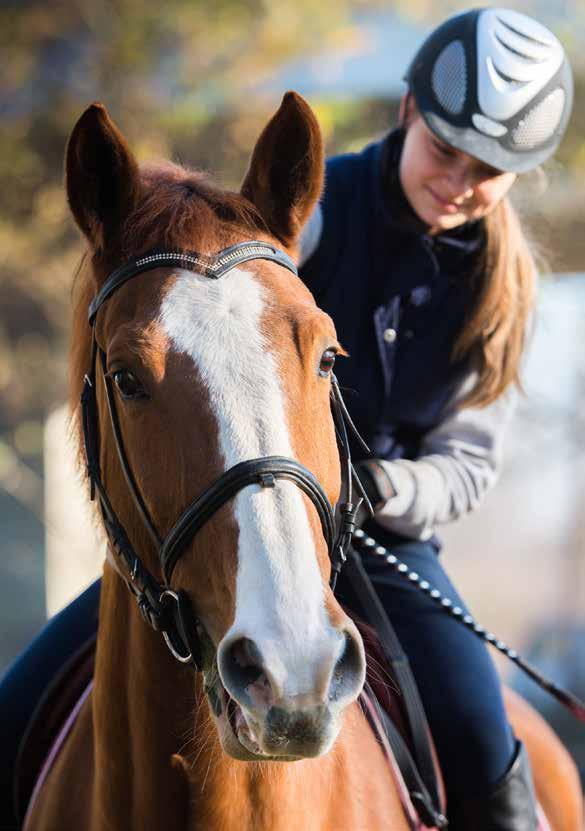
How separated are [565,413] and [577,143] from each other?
2781mm

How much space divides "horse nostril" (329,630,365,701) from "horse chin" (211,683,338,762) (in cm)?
7

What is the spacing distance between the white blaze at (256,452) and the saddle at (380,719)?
82cm

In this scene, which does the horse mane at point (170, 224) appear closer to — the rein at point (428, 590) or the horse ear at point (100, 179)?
the horse ear at point (100, 179)

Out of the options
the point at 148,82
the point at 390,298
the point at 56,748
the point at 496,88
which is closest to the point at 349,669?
the point at 56,748

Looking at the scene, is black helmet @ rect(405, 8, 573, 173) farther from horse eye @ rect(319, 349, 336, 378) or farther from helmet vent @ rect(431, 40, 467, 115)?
horse eye @ rect(319, 349, 336, 378)

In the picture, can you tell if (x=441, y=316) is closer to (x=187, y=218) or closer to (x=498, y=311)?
(x=498, y=311)

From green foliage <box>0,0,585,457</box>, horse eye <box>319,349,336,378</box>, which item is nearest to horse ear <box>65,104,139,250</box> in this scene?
horse eye <box>319,349,336,378</box>

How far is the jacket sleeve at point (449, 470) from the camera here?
8.96 feet

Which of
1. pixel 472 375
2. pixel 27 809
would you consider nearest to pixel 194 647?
pixel 27 809

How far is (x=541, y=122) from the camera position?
2.90 meters

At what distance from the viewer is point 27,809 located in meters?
2.72

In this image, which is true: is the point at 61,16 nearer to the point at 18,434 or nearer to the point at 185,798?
the point at 18,434

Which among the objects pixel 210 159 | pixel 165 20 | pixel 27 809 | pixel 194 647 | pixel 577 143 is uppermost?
pixel 165 20

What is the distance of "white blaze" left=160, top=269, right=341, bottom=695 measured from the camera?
1.54 meters
